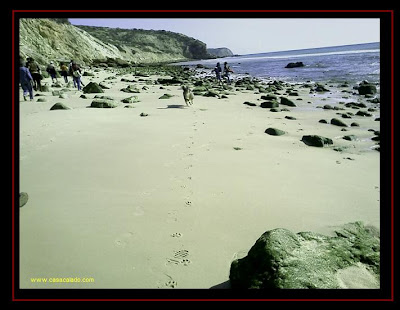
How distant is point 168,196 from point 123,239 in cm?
109

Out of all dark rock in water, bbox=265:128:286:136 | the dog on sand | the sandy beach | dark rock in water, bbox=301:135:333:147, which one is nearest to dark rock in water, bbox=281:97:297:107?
the dog on sand

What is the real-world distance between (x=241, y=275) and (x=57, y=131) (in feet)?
20.6

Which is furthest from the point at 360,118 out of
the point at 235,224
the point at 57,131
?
the point at 57,131

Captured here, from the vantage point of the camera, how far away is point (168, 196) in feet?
12.8

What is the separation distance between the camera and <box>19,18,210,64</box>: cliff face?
33.2 metres

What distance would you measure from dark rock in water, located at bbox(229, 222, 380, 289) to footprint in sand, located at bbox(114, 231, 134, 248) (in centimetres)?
125

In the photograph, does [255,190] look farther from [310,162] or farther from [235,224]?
[310,162]

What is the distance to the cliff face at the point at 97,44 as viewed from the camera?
33.2 meters

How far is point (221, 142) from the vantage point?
6566 millimetres

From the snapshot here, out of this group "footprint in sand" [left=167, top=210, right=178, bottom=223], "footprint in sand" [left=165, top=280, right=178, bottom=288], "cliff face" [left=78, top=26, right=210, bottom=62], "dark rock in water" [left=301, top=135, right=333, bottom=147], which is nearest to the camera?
"footprint in sand" [left=165, top=280, right=178, bottom=288]

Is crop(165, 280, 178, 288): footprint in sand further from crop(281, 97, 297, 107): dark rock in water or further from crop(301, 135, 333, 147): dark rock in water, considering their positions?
crop(281, 97, 297, 107): dark rock in water

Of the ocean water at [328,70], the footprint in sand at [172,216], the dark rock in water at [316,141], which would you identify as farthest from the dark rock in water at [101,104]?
the ocean water at [328,70]

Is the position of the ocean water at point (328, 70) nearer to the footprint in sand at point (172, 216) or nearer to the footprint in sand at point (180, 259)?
the footprint in sand at point (172, 216)

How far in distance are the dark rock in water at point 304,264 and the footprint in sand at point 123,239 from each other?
49.3 inches
